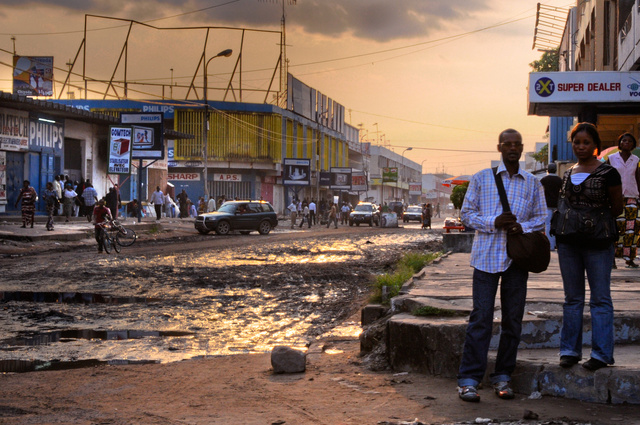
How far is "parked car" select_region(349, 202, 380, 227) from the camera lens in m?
48.0

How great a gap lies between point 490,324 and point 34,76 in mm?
A: 47475

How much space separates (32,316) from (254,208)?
23.7m

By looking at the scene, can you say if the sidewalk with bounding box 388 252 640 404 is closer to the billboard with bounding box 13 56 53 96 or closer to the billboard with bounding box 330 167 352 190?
the billboard with bounding box 13 56 53 96

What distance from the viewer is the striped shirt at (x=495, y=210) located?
4.88m

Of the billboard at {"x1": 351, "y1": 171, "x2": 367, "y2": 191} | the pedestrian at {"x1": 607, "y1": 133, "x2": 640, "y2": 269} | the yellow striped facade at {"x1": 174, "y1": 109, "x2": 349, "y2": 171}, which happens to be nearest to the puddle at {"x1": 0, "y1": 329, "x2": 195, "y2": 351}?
the pedestrian at {"x1": 607, "y1": 133, "x2": 640, "y2": 269}

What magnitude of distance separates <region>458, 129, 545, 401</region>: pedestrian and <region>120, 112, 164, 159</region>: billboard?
32205mm

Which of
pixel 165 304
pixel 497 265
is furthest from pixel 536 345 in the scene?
pixel 165 304

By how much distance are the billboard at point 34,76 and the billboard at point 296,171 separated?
20.7 m

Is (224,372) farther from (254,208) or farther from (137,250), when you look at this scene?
(254,208)

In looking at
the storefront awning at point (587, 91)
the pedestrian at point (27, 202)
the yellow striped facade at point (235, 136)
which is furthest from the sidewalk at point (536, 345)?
the yellow striped facade at point (235, 136)

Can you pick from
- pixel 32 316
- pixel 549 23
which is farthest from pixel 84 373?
pixel 549 23

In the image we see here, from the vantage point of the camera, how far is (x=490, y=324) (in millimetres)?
4992

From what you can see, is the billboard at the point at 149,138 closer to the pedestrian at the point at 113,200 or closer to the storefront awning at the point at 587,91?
the pedestrian at the point at 113,200

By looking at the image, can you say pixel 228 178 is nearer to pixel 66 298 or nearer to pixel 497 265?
pixel 66 298
